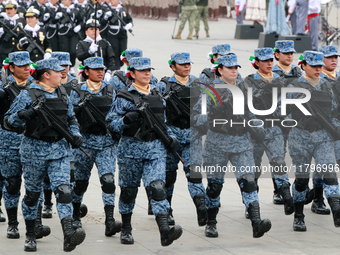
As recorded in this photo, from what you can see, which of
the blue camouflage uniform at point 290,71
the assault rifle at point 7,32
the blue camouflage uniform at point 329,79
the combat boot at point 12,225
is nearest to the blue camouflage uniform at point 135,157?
the combat boot at point 12,225

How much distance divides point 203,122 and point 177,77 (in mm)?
852

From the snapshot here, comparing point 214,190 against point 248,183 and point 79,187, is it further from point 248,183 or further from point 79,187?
point 79,187

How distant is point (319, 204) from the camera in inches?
369

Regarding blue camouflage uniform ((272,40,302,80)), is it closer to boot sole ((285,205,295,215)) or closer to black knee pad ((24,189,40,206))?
boot sole ((285,205,295,215))

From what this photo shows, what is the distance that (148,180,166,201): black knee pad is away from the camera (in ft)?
24.3

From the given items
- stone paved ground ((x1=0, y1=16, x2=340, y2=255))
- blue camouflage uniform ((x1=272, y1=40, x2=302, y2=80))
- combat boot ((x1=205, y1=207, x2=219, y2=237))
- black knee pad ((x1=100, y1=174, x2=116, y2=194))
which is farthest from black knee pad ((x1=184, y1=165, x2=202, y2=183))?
blue camouflage uniform ((x1=272, y1=40, x2=302, y2=80))

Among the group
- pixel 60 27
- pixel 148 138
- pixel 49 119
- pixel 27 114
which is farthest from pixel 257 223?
pixel 60 27

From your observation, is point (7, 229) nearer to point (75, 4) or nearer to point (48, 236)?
point (48, 236)

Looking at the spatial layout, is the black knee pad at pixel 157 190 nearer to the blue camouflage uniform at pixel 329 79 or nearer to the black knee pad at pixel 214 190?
the black knee pad at pixel 214 190

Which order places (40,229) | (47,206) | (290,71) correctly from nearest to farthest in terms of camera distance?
(40,229) < (47,206) < (290,71)

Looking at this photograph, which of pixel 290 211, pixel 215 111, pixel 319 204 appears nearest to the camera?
pixel 215 111

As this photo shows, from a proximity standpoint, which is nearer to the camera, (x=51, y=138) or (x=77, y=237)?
(x=77, y=237)

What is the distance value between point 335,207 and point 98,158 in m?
2.76

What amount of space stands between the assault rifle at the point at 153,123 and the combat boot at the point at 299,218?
6.38 ft
